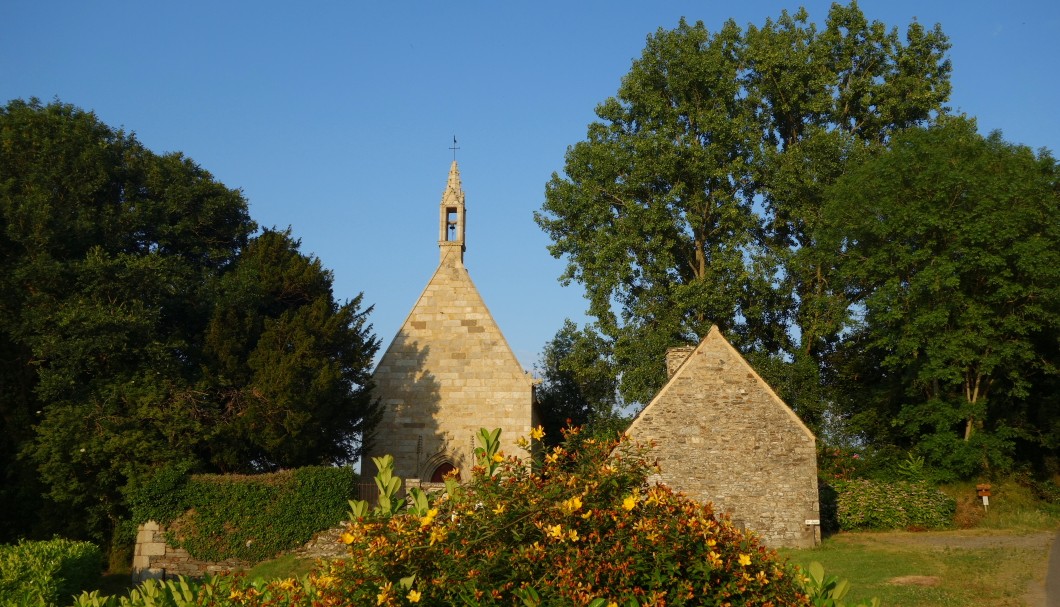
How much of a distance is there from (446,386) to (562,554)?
24.7m

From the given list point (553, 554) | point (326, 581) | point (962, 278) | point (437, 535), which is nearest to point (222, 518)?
point (326, 581)

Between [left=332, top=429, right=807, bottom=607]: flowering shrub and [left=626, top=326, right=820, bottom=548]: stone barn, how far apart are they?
15.7m

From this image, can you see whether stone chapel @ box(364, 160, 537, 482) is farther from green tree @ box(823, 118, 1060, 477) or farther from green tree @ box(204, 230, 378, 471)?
green tree @ box(823, 118, 1060, 477)

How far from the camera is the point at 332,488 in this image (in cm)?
2183

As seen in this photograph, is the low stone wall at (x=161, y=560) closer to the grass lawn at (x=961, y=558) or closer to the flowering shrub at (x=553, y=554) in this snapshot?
the grass lawn at (x=961, y=558)

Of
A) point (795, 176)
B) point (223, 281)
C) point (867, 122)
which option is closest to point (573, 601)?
point (223, 281)

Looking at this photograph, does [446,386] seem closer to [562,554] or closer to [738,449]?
[738,449]

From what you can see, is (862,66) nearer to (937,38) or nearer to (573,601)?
(937,38)

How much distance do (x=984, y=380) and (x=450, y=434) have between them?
1597cm

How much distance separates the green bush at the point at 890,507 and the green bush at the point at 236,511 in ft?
42.3

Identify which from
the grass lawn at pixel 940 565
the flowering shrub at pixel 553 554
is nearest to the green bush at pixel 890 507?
the grass lawn at pixel 940 565

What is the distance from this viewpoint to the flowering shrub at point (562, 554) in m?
5.15

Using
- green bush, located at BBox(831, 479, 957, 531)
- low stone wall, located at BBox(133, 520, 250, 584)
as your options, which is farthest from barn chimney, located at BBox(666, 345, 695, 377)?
low stone wall, located at BBox(133, 520, 250, 584)

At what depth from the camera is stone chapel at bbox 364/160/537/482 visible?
2900 centimetres
